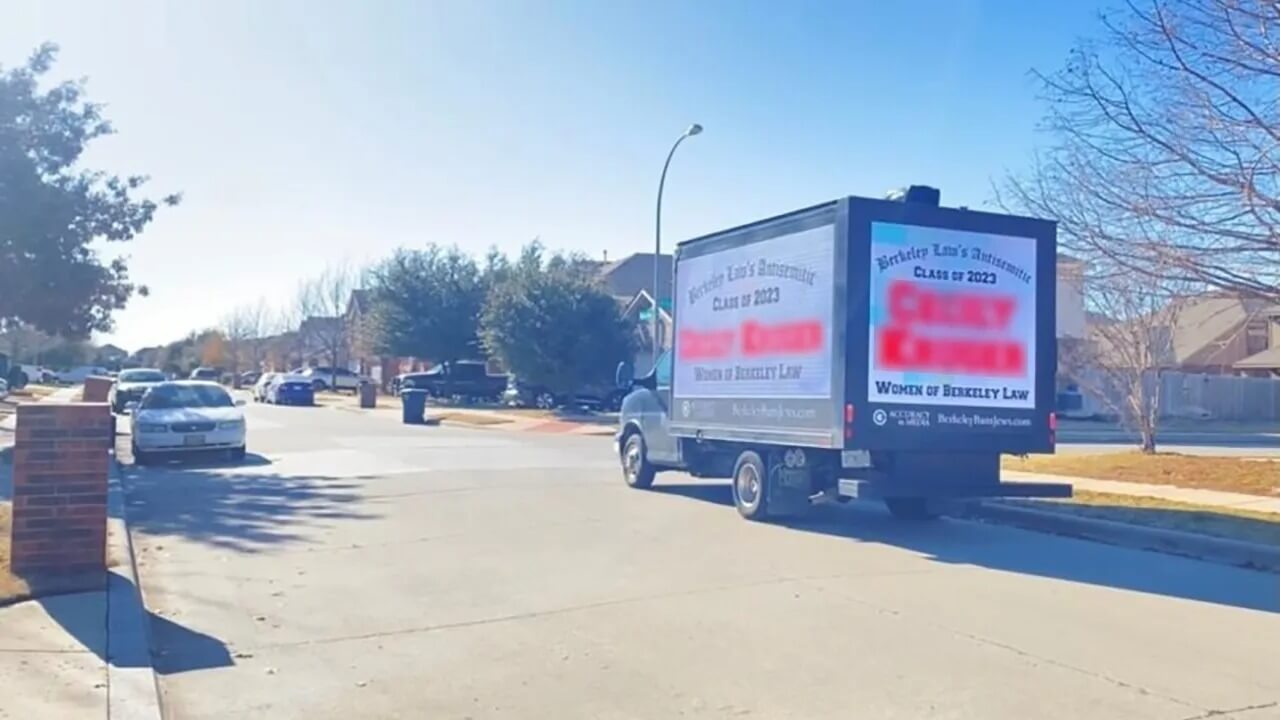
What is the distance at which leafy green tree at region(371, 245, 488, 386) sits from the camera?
52438 mm

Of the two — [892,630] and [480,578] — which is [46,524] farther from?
[892,630]

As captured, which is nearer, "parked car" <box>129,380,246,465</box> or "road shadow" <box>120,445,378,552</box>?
"road shadow" <box>120,445,378,552</box>

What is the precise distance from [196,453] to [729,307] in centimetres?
1200

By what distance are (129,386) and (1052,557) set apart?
35.4 m

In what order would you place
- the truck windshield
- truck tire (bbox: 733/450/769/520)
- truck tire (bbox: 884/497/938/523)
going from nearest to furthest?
truck tire (bbox: 733/450/769/520) → truck tire (bbox: 884/497/938/523) → the truck windshield

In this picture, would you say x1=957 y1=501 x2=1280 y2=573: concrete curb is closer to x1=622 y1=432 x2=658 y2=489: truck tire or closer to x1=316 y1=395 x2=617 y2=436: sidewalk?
x1=622 y1=432 x2=658 y2=489: truck tire

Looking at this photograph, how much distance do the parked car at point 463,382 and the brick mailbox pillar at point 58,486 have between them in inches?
1633

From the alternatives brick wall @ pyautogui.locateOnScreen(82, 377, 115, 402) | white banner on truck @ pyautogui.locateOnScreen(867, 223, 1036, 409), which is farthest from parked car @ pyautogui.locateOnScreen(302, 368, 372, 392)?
white banner on truck @ pyautogui.locateOnScreen(867, 223, 1036, 409)

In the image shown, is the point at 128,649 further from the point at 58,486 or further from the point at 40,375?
the point at 40,375

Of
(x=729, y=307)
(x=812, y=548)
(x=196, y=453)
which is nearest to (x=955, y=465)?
(x=812, y=548)

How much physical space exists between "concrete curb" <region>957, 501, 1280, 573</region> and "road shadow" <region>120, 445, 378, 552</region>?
7.65m

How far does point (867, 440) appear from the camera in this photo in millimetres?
11062

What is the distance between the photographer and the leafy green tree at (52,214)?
21688 millimetres

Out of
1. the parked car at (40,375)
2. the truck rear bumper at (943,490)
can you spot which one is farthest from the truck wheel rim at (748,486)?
the parked car at (40,375)
